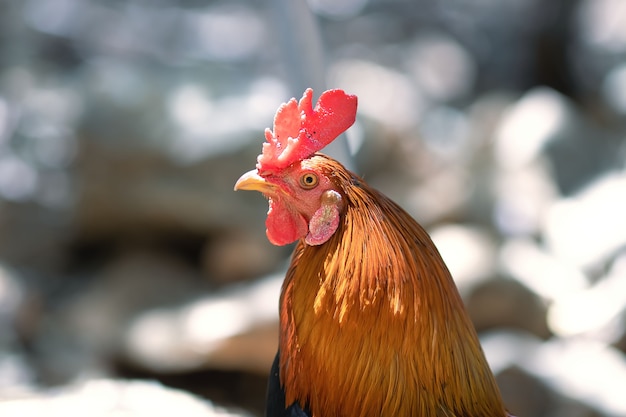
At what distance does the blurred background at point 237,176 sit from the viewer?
15.3ft

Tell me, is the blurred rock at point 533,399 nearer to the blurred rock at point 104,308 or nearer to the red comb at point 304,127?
the red comb at point 304,127

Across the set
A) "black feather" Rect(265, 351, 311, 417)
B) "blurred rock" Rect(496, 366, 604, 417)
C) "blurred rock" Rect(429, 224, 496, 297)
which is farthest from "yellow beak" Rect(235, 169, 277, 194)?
"blurred rock" Rect(429, 224, 496, 297)

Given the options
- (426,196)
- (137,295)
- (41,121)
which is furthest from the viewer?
(41,121)

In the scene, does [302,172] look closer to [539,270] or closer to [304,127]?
[304,127]

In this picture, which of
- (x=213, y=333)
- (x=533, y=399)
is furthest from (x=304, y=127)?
(x=213, y=333)

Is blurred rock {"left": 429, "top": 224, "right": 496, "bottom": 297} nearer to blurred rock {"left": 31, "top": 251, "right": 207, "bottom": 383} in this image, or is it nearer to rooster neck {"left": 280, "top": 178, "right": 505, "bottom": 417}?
blurred rock {"left": 31, "top": 251, "right": 207, "bottom": 383}

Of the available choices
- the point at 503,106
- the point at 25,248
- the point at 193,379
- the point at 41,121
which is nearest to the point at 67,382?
the point at 193,379

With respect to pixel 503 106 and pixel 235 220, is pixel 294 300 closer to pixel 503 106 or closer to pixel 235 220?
pixel 235 220

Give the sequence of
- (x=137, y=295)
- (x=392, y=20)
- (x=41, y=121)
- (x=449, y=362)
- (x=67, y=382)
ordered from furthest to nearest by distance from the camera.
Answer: (x=392, y=20), (x=41, y=121), (x=137, y=295), (x=67, y=382), (x=449, y=362)

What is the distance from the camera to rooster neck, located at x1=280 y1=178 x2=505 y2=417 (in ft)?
6.71

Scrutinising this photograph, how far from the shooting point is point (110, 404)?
305 centimetres

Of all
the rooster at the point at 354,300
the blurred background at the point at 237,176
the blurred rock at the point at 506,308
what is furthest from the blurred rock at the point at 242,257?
the rooster at the point at 354,300

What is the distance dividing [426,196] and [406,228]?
12.4ft

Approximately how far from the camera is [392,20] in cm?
794
